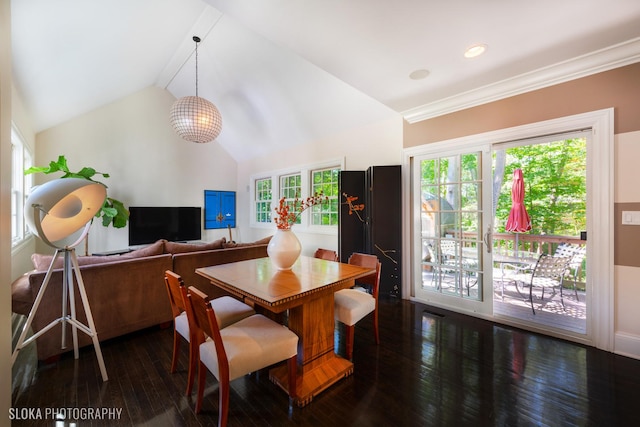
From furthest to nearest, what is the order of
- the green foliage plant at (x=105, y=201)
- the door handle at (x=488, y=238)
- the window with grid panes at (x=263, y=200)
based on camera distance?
the window with grid panes at (x=263, y=200), the green foliage plant at (x=105, y=201), the door handle at (x=488, y=238)

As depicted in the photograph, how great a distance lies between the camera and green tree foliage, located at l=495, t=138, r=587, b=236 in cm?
438

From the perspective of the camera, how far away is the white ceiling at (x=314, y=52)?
72.9 inches

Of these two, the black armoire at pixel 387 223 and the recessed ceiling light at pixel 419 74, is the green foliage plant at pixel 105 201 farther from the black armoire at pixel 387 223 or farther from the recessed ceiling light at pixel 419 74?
the recessed ceiling light at pixel 419 74

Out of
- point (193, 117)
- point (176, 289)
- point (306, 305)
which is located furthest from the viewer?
point (193, 117)

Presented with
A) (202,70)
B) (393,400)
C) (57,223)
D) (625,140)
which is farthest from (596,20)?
(202,70)

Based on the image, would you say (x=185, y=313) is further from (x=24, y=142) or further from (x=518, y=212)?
(x=518, y=212)

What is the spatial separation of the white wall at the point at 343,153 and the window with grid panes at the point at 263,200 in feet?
0.79

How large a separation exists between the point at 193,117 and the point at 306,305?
2954 millimetres

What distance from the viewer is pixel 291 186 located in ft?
18.0

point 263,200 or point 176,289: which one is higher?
point 263,200

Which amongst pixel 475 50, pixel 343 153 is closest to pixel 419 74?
pixel 475 50

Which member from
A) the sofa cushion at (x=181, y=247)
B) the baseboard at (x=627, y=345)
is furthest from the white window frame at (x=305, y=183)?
the baseboard at (x=627, y=345)

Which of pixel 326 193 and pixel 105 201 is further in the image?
pixel 326 193

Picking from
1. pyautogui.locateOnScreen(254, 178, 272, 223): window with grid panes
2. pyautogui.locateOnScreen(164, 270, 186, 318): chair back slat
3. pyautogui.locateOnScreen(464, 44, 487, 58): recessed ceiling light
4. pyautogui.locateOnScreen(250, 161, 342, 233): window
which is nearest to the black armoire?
pyautogui.locateOnScreen(250, 161, 342, 233): window
